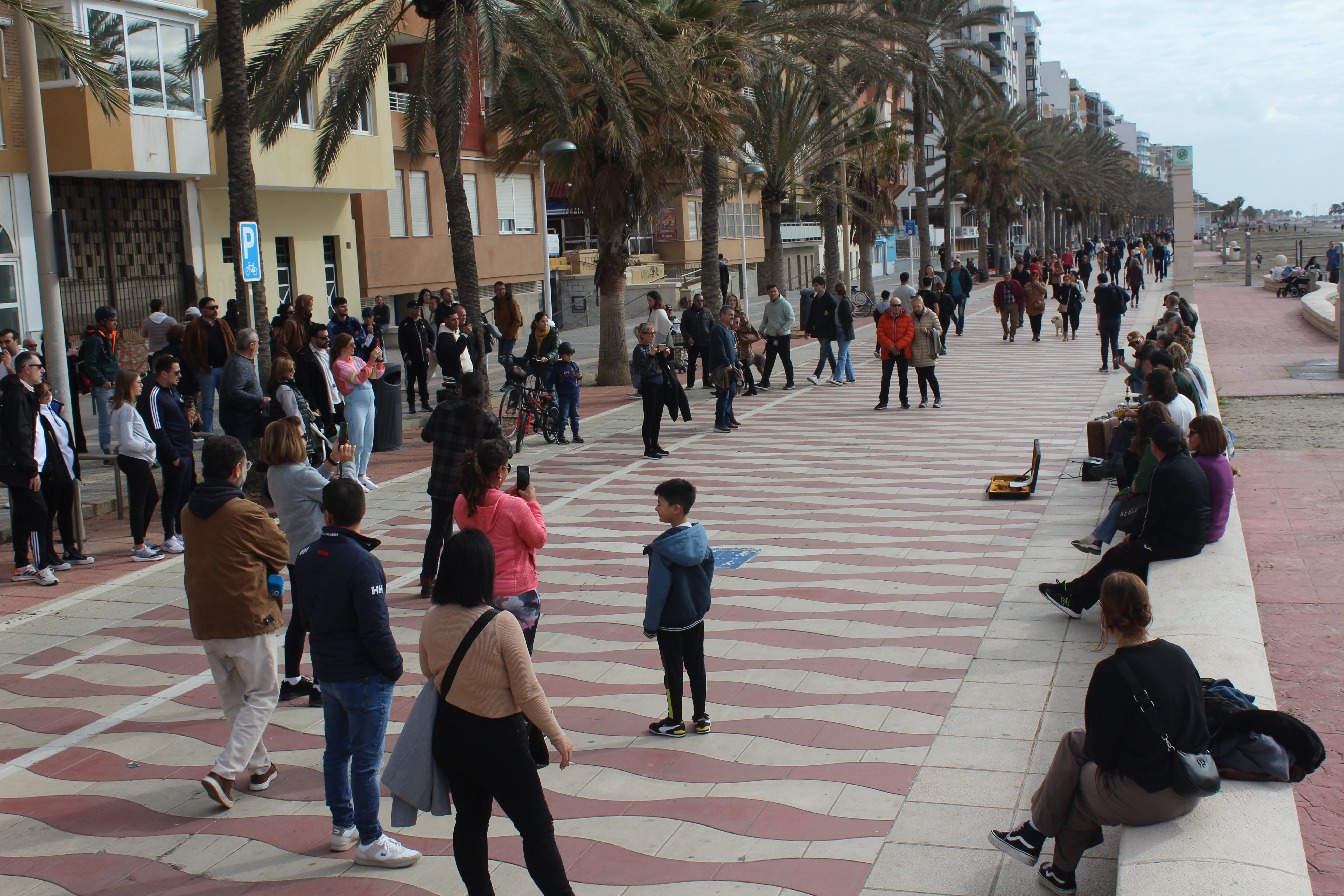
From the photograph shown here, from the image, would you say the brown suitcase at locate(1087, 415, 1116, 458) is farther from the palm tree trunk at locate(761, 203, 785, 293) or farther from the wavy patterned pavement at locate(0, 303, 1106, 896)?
the palm tree trunk at locate(761, 203, 785, 293)

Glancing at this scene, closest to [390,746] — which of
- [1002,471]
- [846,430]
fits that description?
[1002,471]

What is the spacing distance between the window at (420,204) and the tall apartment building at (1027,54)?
435ft

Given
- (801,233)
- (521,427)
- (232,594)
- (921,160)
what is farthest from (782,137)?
(801,233)

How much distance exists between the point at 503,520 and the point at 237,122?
34.6 feet

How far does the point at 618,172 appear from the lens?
22.5 m

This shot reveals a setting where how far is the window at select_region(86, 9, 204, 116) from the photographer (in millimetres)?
20969

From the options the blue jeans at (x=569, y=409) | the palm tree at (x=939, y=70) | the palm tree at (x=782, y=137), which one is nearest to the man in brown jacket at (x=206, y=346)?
the blue jeans at (x=569, y=409)


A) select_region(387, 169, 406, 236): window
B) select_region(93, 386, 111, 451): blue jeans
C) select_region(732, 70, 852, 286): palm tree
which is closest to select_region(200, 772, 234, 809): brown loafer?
select_region(93, 386, 111, 451): blue jeans

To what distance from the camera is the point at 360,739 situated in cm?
493

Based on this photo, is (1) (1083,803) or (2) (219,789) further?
(2) (219,789)

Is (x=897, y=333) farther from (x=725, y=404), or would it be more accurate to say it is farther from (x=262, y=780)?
(x=262, y=780)

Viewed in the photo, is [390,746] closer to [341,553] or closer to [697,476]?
[341,553]

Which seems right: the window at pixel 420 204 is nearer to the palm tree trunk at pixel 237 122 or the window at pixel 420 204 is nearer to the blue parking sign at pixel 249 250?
the palm tree trunk at pixel 237 122

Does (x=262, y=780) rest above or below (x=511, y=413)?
below
